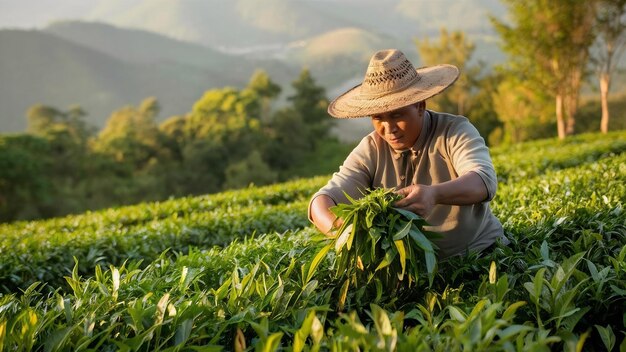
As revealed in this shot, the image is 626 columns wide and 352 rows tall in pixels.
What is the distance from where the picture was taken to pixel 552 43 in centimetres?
1894

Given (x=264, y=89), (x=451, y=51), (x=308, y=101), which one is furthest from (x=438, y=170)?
(x=264, y=89)

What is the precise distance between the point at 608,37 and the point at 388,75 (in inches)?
770

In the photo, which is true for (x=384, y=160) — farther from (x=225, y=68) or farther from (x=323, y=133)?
(x=225, y=68)

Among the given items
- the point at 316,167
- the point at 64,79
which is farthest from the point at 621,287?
the point at 64,79

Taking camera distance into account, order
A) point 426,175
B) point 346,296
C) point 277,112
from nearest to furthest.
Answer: point 346,296 → point 426,175 → point 277,112

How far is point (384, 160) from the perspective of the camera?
9.35 feet

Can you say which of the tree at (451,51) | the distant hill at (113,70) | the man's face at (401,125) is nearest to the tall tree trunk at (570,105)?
the tree at (451,51)

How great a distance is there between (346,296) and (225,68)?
17435cm

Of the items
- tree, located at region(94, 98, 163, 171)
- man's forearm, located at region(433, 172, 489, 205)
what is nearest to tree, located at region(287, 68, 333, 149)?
tree, located at region(94, 98, 163, 171)

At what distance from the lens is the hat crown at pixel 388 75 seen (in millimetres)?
2664

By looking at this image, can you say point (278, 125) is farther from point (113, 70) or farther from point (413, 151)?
point (113, 70)

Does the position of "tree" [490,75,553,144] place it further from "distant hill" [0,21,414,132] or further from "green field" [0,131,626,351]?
"distant hill" [0,21,414,132]

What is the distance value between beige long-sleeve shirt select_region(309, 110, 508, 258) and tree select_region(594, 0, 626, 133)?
1850 centimetres

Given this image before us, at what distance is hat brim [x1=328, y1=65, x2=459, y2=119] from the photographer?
2.54m
